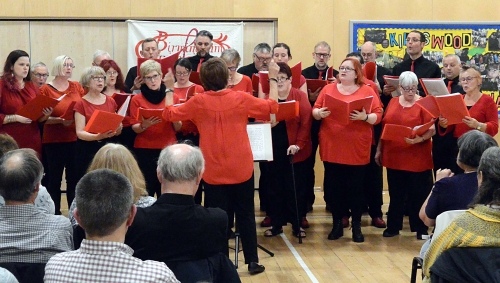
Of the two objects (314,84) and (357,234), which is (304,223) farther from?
(314,84)

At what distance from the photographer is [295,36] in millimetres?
7883

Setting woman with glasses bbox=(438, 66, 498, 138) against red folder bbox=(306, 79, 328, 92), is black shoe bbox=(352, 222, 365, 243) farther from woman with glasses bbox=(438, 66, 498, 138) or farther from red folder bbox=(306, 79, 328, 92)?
red folder bbox=(306, 79, 328, 92)

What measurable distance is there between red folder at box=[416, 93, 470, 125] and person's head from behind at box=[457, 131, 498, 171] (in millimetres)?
1966

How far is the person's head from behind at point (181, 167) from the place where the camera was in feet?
8.64

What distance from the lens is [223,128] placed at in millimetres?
4309

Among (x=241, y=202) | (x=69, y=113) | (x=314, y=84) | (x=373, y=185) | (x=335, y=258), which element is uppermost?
(x=314, y=84)

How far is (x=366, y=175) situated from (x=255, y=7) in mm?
2887

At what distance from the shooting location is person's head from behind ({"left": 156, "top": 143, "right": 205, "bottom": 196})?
263 cm

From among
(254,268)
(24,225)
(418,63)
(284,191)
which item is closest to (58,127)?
(284,191)

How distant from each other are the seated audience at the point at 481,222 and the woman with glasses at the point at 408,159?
9.58 feet

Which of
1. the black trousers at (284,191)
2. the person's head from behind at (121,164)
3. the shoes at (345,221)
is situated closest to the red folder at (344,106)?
the black trousers at (284,191)

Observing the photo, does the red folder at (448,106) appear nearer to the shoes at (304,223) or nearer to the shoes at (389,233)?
the shoes at (389,233)

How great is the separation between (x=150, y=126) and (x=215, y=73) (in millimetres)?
→ 1191

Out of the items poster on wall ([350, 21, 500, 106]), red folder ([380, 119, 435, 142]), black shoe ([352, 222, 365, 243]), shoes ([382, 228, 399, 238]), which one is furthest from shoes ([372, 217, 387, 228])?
poster on wall ([350, 21, 500, 106])
